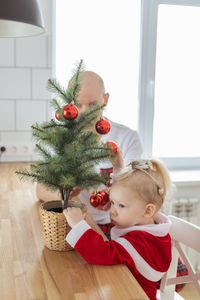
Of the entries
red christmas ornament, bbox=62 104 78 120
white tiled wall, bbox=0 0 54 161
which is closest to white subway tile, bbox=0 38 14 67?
white tiled wall, bbox=0 0 54 161

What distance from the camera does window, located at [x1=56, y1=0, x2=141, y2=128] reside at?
238 cm

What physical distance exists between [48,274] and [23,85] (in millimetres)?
1533

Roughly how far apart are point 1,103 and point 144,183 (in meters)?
1.40

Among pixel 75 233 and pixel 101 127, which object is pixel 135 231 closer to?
pixel 75 233

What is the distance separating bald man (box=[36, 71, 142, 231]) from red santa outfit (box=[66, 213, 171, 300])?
0.17 m

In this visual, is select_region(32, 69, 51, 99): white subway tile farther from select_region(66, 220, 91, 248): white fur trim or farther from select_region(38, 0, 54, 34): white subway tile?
select_region(66, 220, 91, 248): white fur trim

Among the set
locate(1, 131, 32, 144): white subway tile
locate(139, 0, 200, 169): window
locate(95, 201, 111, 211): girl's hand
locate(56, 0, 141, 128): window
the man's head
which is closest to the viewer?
locate(95, 201, 111, 211): girl's hand

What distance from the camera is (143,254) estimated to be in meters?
0.96

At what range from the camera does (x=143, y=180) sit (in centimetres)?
104

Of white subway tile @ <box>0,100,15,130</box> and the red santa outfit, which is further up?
white subway tile @ <box>0,100,15,130</box>

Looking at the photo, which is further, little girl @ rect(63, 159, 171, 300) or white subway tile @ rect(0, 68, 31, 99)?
white subway tile @ rect(0, 68, 31, 99)

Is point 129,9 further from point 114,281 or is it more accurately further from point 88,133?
point 114,281

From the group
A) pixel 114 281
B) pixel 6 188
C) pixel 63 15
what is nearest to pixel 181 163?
pixel 63 15

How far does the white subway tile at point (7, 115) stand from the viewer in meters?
2.19
